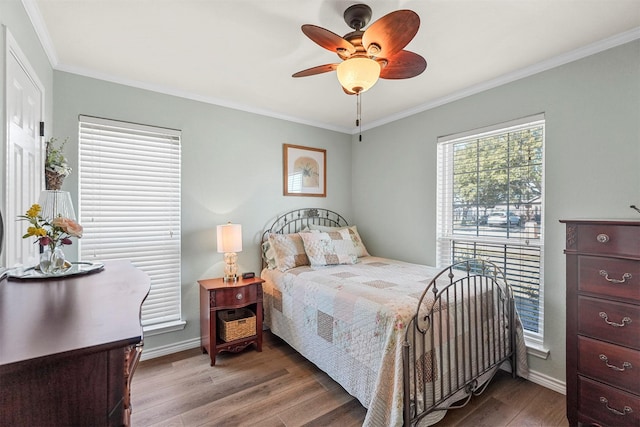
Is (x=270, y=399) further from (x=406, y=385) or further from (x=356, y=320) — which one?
(x=406, y=385)

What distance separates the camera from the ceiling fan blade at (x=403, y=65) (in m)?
1.72

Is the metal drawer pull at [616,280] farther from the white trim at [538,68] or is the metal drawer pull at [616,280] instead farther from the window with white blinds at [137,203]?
the window with white blinds at [137,203]

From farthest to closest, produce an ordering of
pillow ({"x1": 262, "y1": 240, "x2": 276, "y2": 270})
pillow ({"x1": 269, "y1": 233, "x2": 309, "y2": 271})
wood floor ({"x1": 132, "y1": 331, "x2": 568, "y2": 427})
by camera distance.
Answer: pillow ({"x1": 262, "y1": 240, "x2": 276, "y2": 270})
pillow ({"x1": 269, "y1": 233, "x2": 309, "y2": 271})
wood floor ({"x1": 132, "y1": 331, "x2": 568, "y2": 427})

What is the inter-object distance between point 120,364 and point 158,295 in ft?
7.60

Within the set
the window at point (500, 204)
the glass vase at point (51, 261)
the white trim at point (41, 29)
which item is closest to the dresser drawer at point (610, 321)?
the window at point (500, 204)

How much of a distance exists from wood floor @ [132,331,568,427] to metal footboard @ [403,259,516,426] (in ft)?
0.56

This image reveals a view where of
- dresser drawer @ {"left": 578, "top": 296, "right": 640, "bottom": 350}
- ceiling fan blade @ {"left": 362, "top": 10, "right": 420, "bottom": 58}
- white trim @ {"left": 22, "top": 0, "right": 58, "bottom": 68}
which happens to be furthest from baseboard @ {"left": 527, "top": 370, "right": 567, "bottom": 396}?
white trim @ {"left": 22, "top": 0, "right": 58, "bottom": 68}

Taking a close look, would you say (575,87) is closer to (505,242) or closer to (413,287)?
(505,242)

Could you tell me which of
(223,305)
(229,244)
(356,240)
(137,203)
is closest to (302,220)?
(356,240)

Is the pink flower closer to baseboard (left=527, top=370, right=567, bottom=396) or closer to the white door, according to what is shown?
the white door

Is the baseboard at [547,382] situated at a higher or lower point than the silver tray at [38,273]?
lower

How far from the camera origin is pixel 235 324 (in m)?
2.74

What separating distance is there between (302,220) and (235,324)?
1474 mm

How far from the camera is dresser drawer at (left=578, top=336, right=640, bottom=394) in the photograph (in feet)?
5.30
